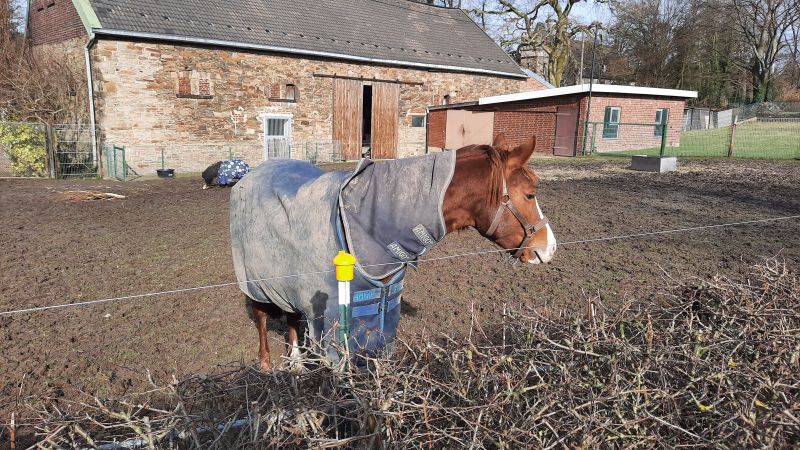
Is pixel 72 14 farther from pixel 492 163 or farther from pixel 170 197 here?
pixel 492 163

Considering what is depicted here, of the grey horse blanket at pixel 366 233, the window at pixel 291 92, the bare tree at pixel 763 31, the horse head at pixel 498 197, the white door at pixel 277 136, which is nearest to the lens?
the grey horse blanket at pixel 366 233

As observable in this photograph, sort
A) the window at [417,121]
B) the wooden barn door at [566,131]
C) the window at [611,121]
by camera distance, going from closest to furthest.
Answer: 1. the wooden barn door at [566,131]
2. the window at [417,121]
3. the window at [611,121]

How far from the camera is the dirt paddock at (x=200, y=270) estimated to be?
13.1 ft

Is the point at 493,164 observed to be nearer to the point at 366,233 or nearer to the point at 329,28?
the point at 366,233

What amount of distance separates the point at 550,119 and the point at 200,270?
769 inches

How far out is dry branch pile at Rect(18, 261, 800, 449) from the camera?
1405 millimetres

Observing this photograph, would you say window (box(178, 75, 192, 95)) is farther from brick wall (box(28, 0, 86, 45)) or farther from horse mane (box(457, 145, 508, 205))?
horse mane (box(457, 145, 508, 205))

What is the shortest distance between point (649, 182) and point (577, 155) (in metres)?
9.28

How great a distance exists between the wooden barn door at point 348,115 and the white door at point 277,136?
1.95 m

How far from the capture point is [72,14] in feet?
54.1

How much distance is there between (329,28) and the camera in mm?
21188

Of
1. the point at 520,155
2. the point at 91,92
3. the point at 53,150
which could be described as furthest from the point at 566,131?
the point at 520,155

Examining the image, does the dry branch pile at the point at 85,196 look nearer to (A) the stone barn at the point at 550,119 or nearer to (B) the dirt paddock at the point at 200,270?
(B) the dirt paddock at the point at 200,270

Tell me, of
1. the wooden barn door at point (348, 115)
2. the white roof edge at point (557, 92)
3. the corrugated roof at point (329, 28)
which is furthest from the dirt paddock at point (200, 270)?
the white roof edge at point (557, 92)
